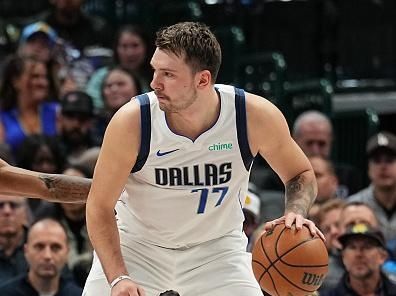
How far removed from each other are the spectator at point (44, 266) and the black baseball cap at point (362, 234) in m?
1.95

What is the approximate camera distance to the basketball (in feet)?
17.6

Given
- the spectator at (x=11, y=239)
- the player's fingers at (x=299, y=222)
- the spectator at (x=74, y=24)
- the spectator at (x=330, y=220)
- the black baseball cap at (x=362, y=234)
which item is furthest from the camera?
the spectator at (x=74, y=24)

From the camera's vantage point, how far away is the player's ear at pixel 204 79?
5.39 m

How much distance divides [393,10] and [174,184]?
775cm

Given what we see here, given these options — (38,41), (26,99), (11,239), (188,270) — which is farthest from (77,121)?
(188,270)

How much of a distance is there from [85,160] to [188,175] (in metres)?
3.31

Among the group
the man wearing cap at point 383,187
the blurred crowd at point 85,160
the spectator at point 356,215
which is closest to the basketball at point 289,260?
the blurred crowd at point 85,160

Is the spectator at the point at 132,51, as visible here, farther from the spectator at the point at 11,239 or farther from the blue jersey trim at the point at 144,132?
the blue jersey trim at the point at 144,132

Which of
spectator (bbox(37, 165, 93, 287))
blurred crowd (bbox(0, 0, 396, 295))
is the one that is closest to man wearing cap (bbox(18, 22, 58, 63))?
blurred crowd (bbox(0, 0, 396, 295))

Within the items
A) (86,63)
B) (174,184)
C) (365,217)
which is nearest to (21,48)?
(86,63)

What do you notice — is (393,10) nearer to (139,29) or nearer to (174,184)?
(139,29)

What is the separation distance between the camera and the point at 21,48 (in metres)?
10.9

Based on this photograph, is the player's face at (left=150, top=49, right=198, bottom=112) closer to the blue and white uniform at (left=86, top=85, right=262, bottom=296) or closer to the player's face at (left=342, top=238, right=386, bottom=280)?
the blue and white uniform at (left=86, top=85, right=262, bottom=296)

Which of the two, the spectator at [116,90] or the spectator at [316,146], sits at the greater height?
the spectator at [116,90]
